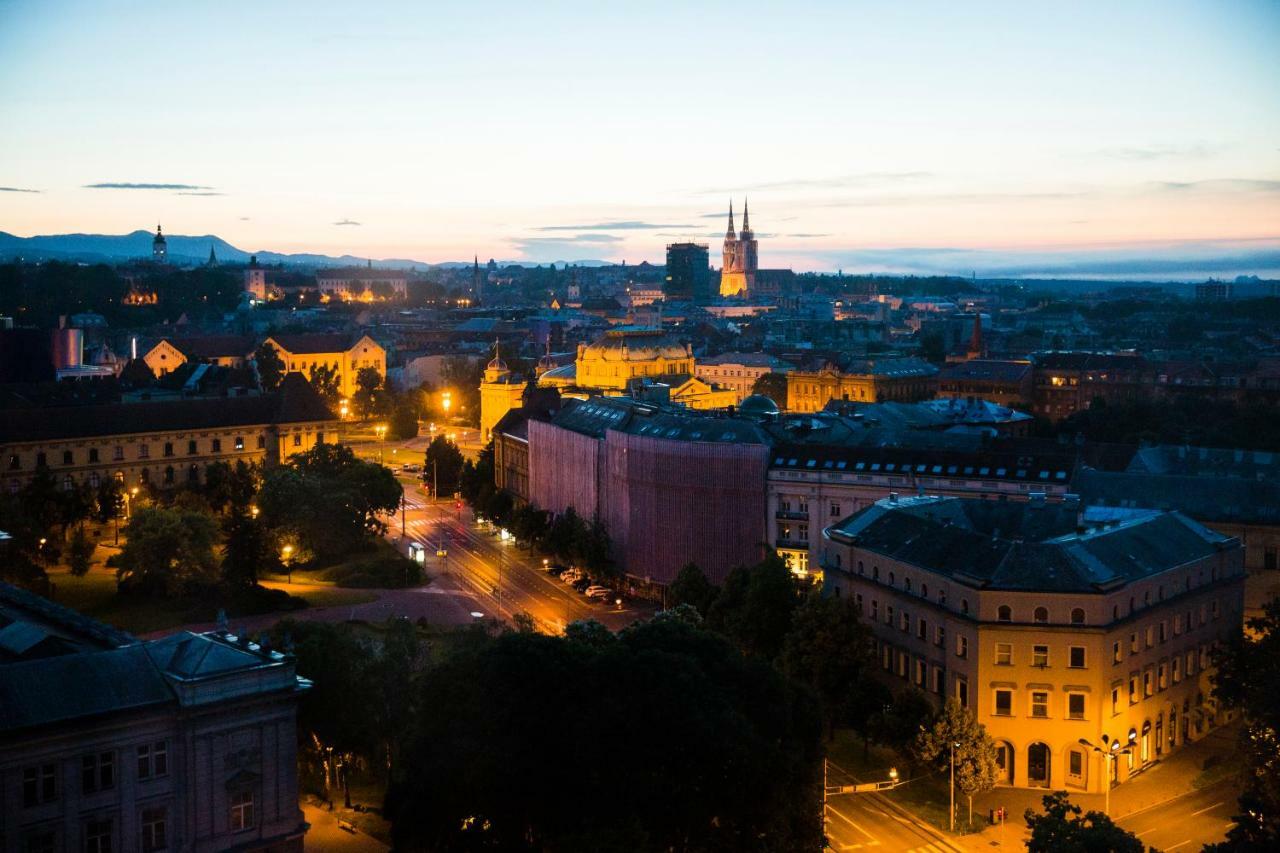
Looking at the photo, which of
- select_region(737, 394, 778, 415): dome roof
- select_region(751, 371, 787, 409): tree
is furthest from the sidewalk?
select_region(751, 371, 787, 409): tree

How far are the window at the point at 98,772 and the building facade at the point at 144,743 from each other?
0.9 inches

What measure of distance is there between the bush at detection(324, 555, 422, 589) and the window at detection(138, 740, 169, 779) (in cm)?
3770

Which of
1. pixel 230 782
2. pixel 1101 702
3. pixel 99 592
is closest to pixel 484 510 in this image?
pixel 99 592

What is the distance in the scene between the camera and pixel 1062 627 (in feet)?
139

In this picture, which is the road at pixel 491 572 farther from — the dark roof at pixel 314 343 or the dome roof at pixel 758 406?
the dark roof at pixel 314 343

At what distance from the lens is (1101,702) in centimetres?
4206

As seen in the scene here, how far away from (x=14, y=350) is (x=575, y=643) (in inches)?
3213

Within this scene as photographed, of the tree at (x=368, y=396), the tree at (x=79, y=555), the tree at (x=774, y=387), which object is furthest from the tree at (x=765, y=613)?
the tree at (x=774, y=387)

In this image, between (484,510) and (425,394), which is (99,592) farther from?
(425,394)

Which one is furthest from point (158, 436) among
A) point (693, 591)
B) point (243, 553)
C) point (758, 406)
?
point (693, 591)

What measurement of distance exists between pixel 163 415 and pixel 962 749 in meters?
60.6

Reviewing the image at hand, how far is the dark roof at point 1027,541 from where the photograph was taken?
141 ft

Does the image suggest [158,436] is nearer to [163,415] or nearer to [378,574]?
[163,415]

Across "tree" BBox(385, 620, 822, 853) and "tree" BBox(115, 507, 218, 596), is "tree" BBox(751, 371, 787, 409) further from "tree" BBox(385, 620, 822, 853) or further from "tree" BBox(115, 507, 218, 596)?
"tree" BBox(385, 620, 822, 853)
